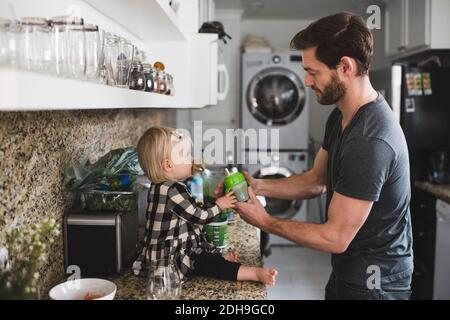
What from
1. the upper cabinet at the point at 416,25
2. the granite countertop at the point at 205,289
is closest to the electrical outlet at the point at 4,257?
the granite countertop at the point at 205,289

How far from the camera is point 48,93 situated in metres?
0.78

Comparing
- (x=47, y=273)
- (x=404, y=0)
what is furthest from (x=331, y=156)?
(x=404, y=0)

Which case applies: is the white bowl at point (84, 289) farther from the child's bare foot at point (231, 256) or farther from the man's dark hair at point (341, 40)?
the man's dark hair at point (341, 40)

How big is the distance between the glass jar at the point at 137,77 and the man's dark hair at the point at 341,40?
21.1 inches

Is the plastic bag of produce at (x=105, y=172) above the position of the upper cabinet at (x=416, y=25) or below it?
below

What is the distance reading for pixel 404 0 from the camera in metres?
4.02

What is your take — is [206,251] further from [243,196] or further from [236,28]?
[236,28]

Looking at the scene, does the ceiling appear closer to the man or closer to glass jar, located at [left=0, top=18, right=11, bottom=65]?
the man

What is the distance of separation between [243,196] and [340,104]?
43 cm

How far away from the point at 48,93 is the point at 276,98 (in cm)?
442

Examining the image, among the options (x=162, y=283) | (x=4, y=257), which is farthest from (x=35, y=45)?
(x=162, y=283)

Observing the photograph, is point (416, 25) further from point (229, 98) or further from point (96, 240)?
point (96, 240)

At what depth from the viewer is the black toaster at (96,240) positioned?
1.46m
